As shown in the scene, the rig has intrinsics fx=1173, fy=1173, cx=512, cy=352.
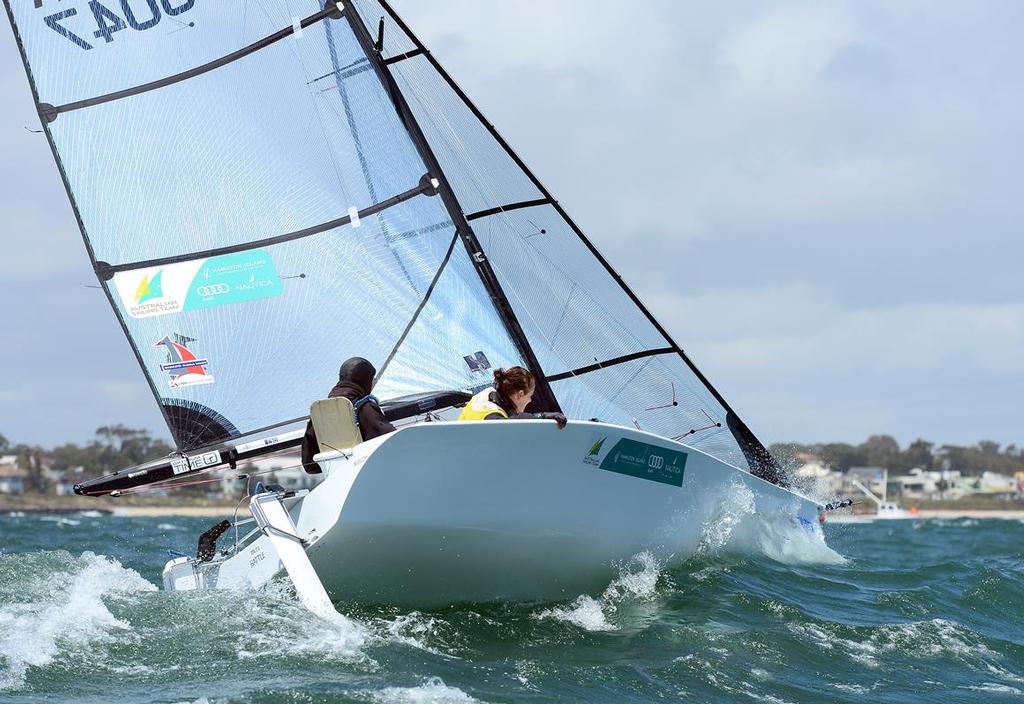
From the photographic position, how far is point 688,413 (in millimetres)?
10047

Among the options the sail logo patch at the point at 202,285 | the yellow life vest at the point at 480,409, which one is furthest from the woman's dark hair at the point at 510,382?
the sail logo patch at the point at 202,285

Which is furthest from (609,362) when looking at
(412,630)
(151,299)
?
(412,630)

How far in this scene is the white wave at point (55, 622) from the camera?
568 centimetres

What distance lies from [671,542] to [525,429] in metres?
1.81

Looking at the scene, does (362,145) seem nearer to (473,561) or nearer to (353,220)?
(353,220)

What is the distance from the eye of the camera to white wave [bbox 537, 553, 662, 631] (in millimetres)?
6859

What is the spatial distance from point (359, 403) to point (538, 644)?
1.79 metres

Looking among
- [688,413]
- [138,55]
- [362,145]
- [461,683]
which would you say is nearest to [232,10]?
[138,55]

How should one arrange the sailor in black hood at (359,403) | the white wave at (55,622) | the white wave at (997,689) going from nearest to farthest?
the white wave at (55,622)
the white wave at (997,689)
the sailor in black hood at (359,403)

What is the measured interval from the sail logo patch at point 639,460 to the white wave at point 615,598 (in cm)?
55

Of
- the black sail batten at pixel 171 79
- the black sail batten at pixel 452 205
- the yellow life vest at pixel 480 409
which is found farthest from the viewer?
the black sail batten at pixel 171 79

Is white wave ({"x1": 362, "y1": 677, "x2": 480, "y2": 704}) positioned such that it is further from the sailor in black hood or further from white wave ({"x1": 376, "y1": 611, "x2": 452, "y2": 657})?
the sailor in black hood

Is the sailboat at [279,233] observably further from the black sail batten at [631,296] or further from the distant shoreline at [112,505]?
the distant shoreline at [112,505]

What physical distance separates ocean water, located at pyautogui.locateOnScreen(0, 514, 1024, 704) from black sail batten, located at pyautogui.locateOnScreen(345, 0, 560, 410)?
7.38 ft
